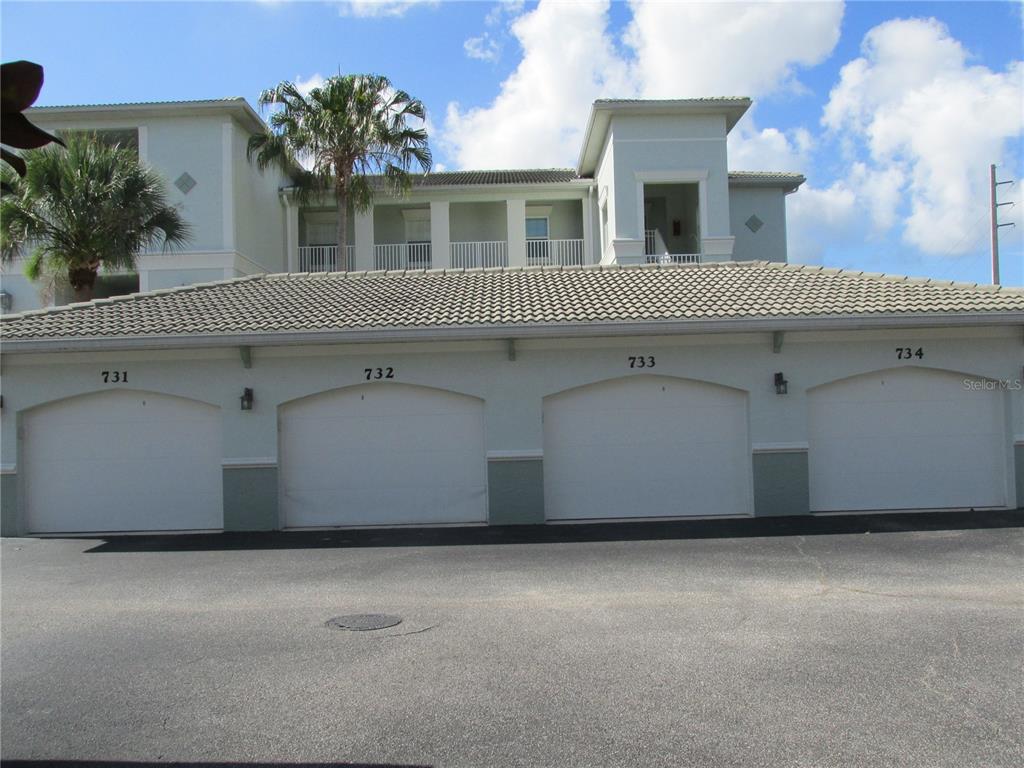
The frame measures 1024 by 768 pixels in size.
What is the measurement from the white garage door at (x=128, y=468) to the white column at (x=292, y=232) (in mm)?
15809

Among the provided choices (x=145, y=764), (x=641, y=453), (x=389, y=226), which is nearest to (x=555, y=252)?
(x=389, y=226)

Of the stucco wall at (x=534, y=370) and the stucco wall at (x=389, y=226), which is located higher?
the stucco wall at (x=389, y=226)

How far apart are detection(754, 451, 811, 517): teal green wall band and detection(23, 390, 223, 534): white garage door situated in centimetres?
900

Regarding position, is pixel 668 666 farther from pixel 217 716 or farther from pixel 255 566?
pixel 255 566

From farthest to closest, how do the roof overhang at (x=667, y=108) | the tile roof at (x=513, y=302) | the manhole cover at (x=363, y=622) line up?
the roof overhang at (x=667, y=108) < the tile roof at (x=513, y=302) < the manhole cover at (x=363, y=622)

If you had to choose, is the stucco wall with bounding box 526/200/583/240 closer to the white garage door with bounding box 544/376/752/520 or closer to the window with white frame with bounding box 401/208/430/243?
the window with white frame with bounding box 401/208/430/243

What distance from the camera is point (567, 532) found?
45.0 ft

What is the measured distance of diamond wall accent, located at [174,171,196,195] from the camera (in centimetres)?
2670

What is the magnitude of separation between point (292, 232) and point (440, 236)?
526cm

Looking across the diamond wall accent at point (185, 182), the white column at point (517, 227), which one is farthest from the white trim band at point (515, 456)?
the diamond wall accent at point (185, 182)

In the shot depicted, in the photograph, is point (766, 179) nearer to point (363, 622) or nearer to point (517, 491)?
point (517, 491)

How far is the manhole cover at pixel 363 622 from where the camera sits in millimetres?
8086

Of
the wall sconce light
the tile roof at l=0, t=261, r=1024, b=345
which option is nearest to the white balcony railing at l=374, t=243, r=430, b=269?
the tile roof at l=0, t=261, r=1024, b=345

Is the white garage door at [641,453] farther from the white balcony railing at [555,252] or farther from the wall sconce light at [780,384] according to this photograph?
the white balcony railing at [555,252]
